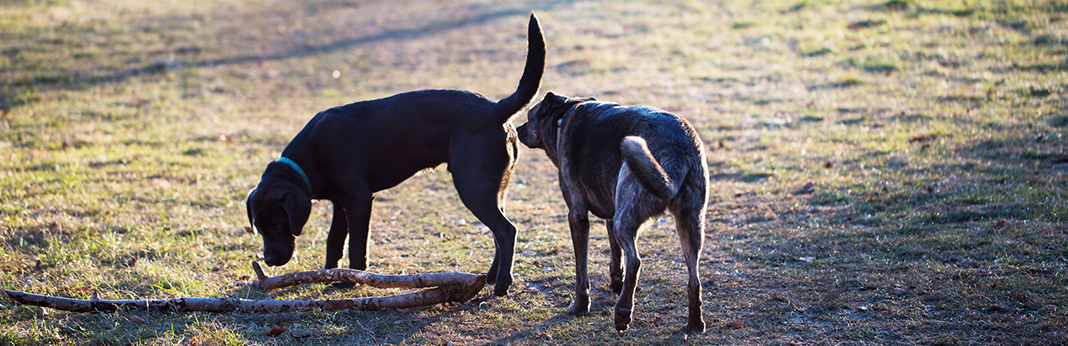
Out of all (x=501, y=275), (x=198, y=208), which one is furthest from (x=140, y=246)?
(x=501, y=275)

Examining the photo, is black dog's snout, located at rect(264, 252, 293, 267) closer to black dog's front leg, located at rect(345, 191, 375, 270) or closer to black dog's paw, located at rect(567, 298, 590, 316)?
black dog's front leg, located at rect(345, 191, 375, 270)

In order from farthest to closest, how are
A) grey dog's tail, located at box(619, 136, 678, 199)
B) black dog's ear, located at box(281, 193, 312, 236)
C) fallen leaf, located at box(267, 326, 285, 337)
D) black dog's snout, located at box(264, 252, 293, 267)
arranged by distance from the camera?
1. black dog's snout, located at box(264, 252, 293, 267)
2. black dog's ear, located at box(281, 193, 312, 236)
3. fallen leaf, located at box(267, 326, 285, 337)
4. grey dog's tail, located at box(619, 136, 678, 199)

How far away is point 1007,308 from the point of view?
15.3 feet

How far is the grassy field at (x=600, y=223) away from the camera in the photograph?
4.98 metres

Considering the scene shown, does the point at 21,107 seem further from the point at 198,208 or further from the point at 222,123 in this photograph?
the point at 198,208

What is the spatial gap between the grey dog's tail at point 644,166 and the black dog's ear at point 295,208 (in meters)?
2.41

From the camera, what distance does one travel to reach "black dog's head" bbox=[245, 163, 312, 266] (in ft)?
17.8

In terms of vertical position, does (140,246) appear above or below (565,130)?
below

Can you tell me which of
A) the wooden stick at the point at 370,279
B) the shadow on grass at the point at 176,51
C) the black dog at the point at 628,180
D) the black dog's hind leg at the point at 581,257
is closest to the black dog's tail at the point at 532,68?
the black dog at the point at 628,180

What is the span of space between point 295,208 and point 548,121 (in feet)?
6.23

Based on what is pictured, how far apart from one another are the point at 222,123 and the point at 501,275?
8.51m

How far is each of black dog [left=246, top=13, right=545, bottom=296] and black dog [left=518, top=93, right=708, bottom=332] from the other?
1.58ft

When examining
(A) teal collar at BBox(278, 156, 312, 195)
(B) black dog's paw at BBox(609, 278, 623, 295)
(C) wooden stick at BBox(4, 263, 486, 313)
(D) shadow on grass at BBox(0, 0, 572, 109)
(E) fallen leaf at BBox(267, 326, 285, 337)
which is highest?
(D) shadow on grass at BBox(0, 0, 572, 109)

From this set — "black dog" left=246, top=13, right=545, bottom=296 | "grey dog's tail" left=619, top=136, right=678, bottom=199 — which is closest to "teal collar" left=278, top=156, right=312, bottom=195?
"black dog" left=246, top=13, right=545, bottom=296
